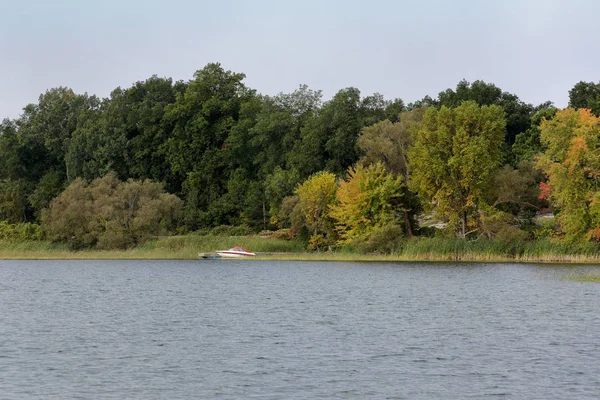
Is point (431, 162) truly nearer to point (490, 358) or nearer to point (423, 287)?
point (423, 287)

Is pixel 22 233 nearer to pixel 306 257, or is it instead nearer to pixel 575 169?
pixel 306 257

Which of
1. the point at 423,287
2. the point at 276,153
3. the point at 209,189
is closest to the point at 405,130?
the point at 276,153

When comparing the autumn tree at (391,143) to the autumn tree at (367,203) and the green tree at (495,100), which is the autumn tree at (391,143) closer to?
the autumn tree at (367,203)

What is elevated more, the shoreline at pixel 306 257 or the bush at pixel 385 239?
the bush at pixel 385 239

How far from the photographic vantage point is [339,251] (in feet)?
296

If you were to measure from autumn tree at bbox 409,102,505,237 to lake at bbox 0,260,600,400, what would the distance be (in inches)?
958

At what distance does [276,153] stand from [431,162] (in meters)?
32.5

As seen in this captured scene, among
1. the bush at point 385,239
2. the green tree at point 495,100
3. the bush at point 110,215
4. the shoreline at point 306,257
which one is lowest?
the shoreline at point 306,257

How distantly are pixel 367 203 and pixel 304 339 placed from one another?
53160mm

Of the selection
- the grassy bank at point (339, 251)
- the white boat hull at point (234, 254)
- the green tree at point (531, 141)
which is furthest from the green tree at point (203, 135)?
the green tree at point (531, 141)

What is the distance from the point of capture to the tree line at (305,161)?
84250mm

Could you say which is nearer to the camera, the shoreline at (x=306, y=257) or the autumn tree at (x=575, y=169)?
the autumn tree at (x=575, y=169)

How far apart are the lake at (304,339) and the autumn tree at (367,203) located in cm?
2447

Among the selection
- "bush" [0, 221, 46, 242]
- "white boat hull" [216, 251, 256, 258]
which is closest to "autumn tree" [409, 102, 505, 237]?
"white boat hull" [216, 251, 256, 258]
